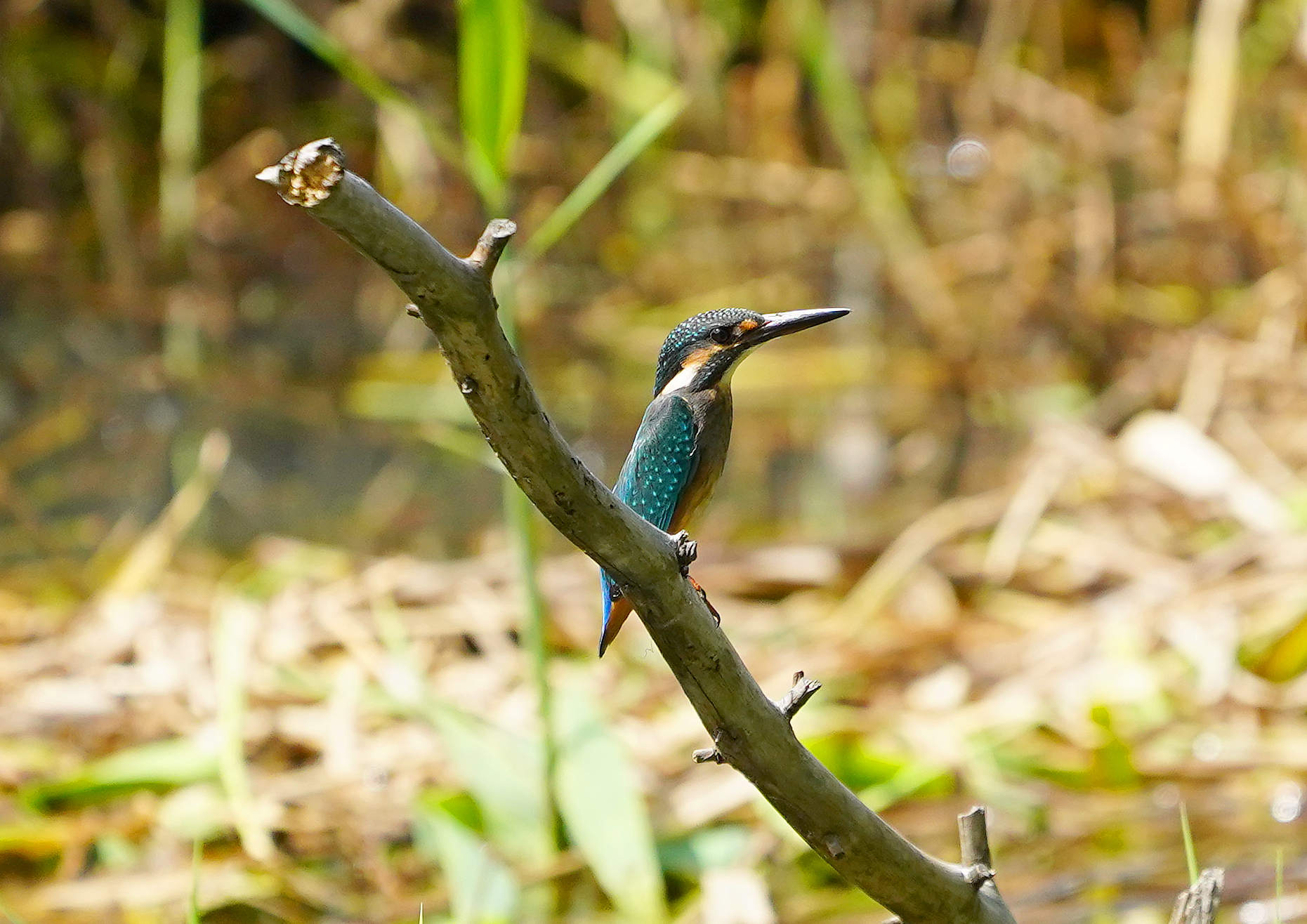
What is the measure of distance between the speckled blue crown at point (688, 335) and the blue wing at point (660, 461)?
72 millimetres

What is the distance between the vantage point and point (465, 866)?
2.59 metres

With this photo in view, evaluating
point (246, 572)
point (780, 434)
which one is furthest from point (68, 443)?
point (780, 434)

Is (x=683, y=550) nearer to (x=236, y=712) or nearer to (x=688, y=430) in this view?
(x=688, y=430)

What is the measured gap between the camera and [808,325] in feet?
4.65

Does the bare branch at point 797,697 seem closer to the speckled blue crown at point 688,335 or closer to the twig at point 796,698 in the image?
the twig at point 796,698

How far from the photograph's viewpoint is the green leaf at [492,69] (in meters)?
2.15

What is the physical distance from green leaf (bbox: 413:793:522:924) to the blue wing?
1.20 metres

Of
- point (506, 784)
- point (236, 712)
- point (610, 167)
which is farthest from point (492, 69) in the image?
point (236, 712)

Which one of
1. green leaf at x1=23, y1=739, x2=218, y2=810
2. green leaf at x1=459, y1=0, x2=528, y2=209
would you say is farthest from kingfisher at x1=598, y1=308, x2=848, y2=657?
green leaf at x1=23, y1=739, x2=218, y2=810

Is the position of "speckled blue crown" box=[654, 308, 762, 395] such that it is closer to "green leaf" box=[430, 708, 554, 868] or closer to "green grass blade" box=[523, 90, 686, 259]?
"green grass blade" box=[523, 90, 686, 259]

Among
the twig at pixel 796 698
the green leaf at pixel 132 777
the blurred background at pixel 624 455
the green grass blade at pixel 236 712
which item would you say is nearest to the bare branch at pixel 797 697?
the twig at pixel 796 698

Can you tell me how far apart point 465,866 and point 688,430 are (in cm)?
140

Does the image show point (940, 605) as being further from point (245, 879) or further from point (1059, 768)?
point (245, 879)

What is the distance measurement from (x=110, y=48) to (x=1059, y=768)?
6.29m
